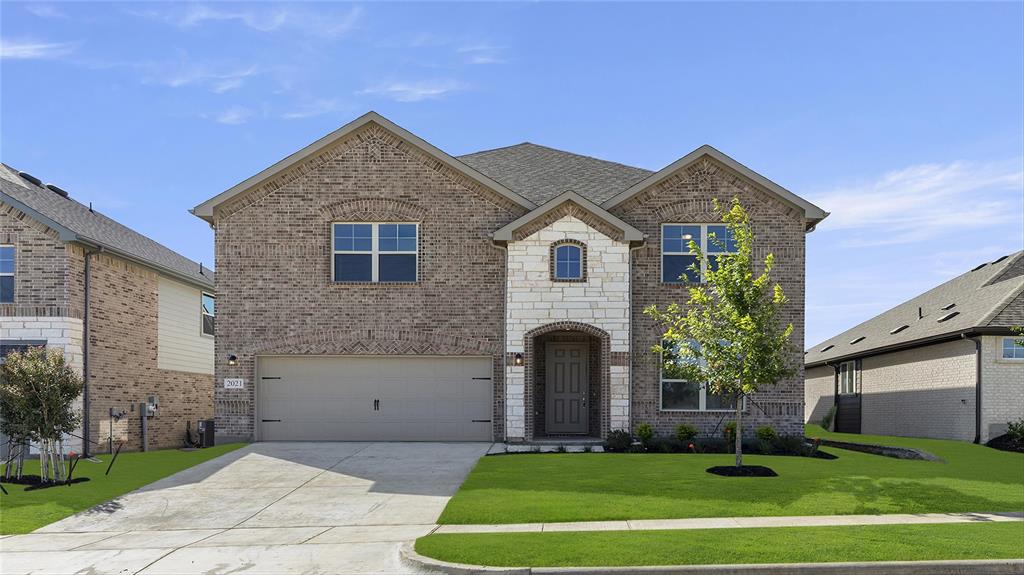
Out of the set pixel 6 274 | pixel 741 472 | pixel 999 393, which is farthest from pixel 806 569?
pixel 6 274

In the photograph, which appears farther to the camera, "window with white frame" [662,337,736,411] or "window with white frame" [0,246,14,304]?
"window with white frame" [662,337,736,411]

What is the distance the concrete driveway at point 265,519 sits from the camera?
34.8 ft

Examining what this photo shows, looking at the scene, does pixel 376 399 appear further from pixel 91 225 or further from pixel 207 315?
pixel 207 315

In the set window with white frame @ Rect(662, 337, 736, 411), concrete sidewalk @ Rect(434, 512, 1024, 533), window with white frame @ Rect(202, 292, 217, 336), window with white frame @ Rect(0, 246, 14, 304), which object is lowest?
concrete sidewalk @ Rect(434, 512, 1024, 533)

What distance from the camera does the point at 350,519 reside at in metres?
13.3

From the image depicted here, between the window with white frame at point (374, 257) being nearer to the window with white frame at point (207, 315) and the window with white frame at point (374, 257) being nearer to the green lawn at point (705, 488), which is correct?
the green lawn at point (705, 488)

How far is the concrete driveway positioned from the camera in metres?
10.6

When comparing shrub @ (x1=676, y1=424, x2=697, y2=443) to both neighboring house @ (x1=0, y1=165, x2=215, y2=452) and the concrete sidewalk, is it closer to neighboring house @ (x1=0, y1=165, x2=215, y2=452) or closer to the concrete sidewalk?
the concrete sidewalk

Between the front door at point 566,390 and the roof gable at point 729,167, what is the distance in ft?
13.2

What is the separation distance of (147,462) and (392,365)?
6054 mm

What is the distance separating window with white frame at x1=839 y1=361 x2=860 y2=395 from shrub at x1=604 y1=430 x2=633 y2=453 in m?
16.2

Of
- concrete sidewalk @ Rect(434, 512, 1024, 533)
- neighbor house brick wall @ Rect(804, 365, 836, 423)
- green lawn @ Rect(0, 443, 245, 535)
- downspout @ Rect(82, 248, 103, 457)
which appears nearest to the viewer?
concrete sidewalk @ Rect(434, 512, 1024, 533)

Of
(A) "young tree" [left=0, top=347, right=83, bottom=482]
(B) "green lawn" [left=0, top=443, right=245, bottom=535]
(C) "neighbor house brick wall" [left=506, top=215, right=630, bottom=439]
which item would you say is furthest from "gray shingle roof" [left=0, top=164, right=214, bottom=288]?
(C) "neighbor house brick wall" [left=506, top=215, right=630, bottom=439]

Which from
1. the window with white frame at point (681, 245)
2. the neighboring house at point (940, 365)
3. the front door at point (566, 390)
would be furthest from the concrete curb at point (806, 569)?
the neighboring house at point (940, 365)
